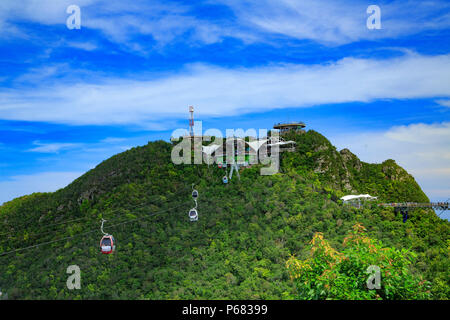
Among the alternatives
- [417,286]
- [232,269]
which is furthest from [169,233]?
[417,286]

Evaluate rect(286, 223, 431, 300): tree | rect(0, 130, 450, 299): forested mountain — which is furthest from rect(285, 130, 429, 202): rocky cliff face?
rect(286, 223, 431, 300): tree

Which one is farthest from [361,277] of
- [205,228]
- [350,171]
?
[350,171]

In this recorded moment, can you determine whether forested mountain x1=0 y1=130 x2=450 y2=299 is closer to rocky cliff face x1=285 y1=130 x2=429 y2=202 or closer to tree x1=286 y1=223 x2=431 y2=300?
rocky cliff face x1=285 y1=130 x2=429 y2=202

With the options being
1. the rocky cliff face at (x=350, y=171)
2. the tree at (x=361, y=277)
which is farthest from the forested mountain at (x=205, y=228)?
the tree at (x=361, y=277)

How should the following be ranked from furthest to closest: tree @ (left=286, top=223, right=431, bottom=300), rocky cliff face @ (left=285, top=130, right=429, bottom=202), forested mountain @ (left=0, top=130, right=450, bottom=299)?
rocky cliff face @ (left=285, top=130, right=429, bottom=202) < forested mountain @ (left=0, top=130, right=450, bottom=299) < tree @ (left=286, top=223, right=431, bottom=300)

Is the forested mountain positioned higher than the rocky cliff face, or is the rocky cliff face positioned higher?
the rocky cliff face

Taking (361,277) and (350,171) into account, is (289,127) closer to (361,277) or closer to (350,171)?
(350,171)
